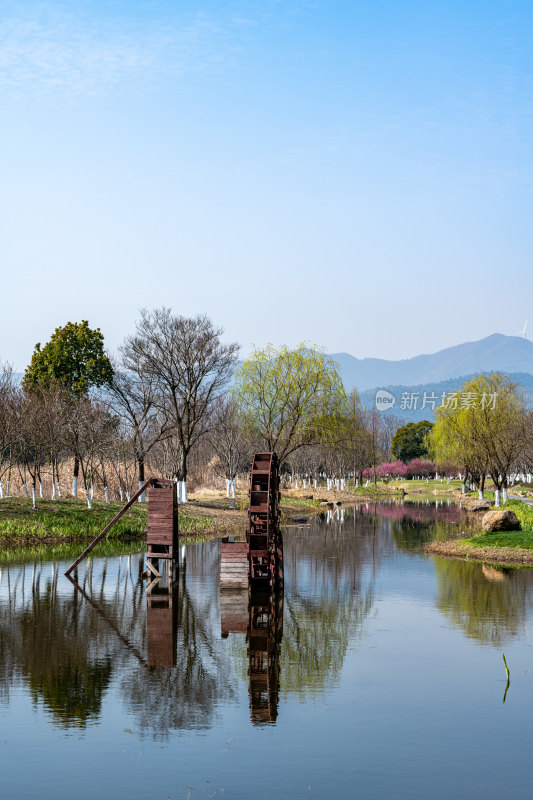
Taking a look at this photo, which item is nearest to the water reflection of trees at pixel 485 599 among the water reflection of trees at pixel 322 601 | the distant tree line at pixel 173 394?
the water reflection of trees at pixel 322 601

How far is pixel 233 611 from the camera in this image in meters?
21.2

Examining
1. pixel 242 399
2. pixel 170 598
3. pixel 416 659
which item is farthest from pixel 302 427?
pixel 416 659

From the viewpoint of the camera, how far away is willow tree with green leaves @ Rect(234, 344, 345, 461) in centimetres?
5441

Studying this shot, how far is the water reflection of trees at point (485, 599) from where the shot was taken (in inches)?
730

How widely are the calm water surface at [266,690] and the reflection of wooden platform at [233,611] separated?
0.08 metres

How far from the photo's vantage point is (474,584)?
24938 mm

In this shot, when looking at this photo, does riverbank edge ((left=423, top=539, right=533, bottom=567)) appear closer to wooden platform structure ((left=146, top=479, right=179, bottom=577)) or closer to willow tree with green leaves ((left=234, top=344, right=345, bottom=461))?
wooden platform structure ((left=146, top=479, right=179, bottom=577))

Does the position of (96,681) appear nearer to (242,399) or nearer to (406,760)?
(406,760)

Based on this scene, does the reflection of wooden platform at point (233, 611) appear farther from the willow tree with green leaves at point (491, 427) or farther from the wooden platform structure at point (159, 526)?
the willow tree with green leaves at point (491, 427)

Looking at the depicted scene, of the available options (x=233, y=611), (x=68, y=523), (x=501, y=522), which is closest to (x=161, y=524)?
(x=233, y=611)

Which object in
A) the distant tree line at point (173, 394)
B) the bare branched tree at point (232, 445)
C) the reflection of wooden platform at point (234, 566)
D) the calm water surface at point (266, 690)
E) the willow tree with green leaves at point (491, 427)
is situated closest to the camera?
the calm water surface at point (266, 690)

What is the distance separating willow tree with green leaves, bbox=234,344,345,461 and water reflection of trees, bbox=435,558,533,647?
2520 cm

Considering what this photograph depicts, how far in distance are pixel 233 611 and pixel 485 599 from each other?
21.6 ft

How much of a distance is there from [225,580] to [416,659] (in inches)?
363
